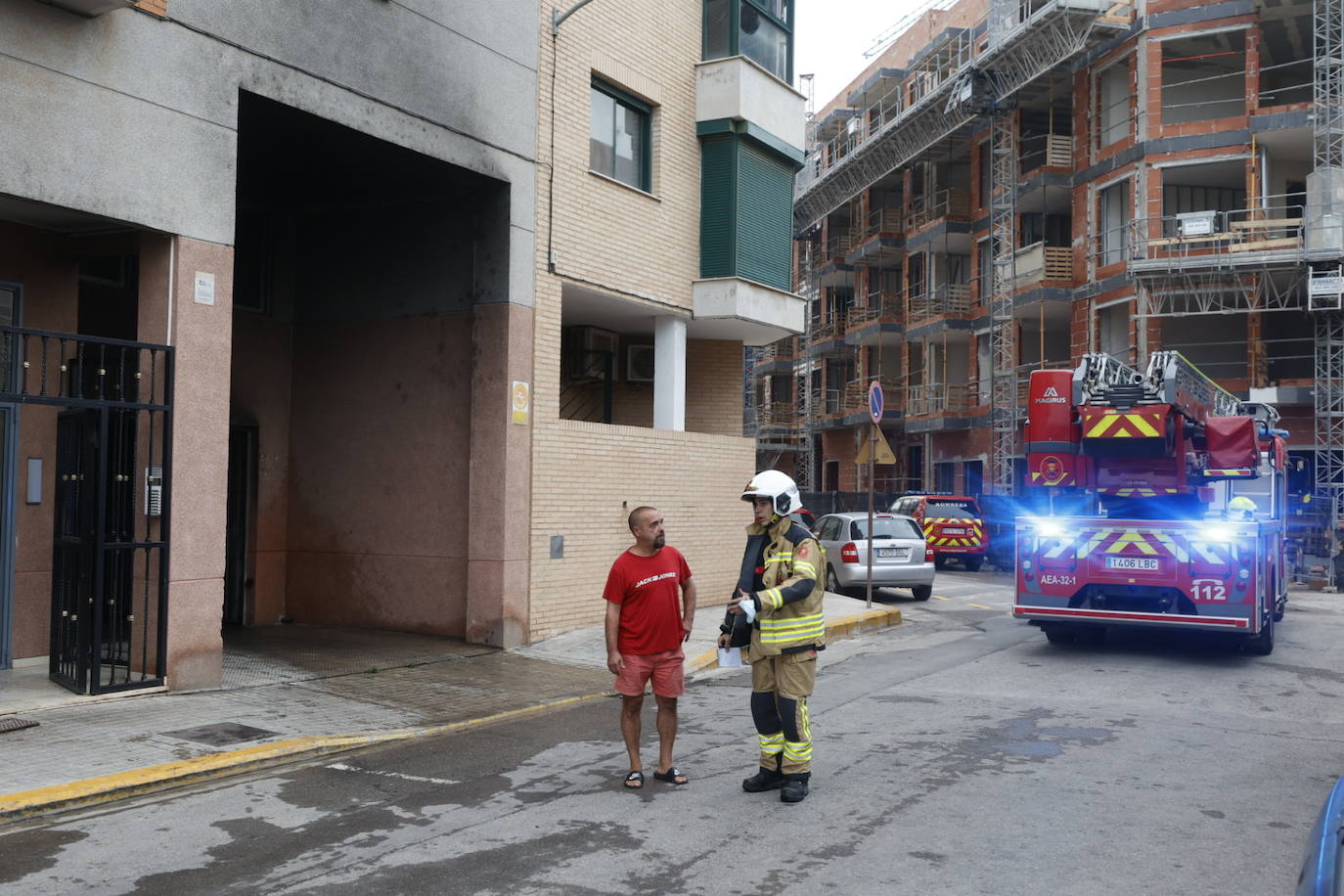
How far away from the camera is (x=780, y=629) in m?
6.57

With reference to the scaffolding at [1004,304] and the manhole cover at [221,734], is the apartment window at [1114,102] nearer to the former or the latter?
the scaffolding at [1004,304]

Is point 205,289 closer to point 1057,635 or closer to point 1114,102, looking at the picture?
point 1057,635

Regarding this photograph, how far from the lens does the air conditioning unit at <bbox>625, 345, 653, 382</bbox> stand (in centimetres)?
1664

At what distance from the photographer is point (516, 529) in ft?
39.7

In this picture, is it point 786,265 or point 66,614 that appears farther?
point 786,265

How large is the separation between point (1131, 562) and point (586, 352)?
24.8 ft

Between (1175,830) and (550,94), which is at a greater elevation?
(550,94)

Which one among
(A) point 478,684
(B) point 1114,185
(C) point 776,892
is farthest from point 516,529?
(B) point 1114,185

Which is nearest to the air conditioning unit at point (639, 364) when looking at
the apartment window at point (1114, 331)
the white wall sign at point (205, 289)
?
the white wall sign at point (205, 289)

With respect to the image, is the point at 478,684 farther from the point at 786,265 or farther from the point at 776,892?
the point at 786,265

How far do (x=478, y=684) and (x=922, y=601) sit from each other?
1082cm

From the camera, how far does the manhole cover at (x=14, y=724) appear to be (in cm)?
743

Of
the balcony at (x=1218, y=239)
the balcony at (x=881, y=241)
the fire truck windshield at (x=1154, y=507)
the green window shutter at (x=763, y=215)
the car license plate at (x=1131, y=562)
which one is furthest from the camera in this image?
the balcony at (x=881, y=241)

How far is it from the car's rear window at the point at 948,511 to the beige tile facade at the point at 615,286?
1104 cm
